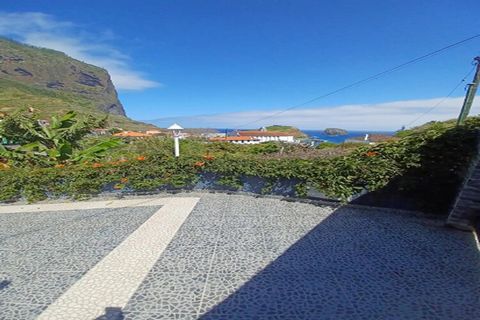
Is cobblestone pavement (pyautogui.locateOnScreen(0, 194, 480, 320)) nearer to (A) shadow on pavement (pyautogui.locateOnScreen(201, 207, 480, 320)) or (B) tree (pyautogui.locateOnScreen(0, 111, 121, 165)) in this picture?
(A) shadow on pavement (pyautogui.locateOnScreen(201, 207, 480, 320))

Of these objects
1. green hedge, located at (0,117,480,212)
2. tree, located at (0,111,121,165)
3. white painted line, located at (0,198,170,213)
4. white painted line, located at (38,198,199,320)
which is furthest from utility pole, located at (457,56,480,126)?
tree, located at (0,111,121,165)

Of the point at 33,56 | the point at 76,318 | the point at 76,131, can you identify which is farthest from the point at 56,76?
the point at 76,318

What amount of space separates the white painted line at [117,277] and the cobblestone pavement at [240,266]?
17 millimetres

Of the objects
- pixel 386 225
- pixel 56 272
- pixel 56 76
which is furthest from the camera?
pixel 56 76

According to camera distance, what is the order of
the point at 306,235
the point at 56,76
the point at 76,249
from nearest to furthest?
the point at 76,249, the point at 306,235, the point at 56,76

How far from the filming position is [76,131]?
Result: 33.0 feet

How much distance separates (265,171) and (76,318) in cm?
574

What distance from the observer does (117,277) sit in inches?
142

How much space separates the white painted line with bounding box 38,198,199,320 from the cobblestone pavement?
0.06ft

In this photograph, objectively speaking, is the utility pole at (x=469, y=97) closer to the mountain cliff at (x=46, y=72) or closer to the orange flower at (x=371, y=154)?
the orange flower at (x=371, y=154)

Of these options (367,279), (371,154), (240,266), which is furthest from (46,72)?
(367,279)

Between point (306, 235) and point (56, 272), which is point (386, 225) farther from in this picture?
point (56, 272)

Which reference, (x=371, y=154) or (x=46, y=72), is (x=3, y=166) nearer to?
(x=371, y=154)

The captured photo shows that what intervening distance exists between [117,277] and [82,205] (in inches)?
199
